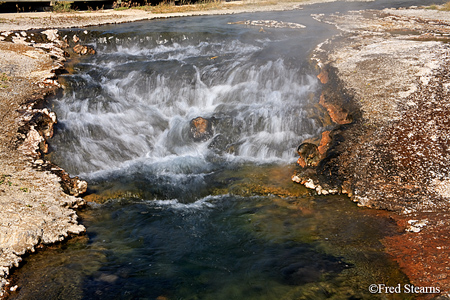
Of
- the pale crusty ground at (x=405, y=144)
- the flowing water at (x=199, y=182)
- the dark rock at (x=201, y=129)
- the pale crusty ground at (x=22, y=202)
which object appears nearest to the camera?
the flowing water at (x=199, y=182)

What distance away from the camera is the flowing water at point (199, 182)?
19.8 ft

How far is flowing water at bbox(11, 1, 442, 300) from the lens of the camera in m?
6.02

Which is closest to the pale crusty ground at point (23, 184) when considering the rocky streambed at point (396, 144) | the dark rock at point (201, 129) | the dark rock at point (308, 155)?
the dark rock at point (201, 129)

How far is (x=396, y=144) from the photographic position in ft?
29.3

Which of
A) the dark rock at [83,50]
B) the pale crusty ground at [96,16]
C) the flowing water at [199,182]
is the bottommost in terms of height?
the flowing water at [199,182]

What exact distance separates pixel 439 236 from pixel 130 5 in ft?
81.4

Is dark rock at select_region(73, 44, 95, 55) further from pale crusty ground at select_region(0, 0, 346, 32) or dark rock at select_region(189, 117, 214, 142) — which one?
dark rock at select_region(189, 117, 214, 142)

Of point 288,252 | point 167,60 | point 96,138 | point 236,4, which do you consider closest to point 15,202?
point 96,138

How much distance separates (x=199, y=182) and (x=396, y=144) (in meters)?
5.07

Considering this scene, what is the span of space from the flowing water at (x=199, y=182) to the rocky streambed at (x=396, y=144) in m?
0.43

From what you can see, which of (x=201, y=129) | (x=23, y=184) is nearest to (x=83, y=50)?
(x=201, y=129)

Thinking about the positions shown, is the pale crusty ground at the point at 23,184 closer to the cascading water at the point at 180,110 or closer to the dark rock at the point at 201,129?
the cascading water at the point at 180,110

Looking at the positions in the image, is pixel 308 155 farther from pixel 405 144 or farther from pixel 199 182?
pixel 199 182

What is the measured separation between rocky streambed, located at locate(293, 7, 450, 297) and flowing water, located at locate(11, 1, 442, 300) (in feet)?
1.41
